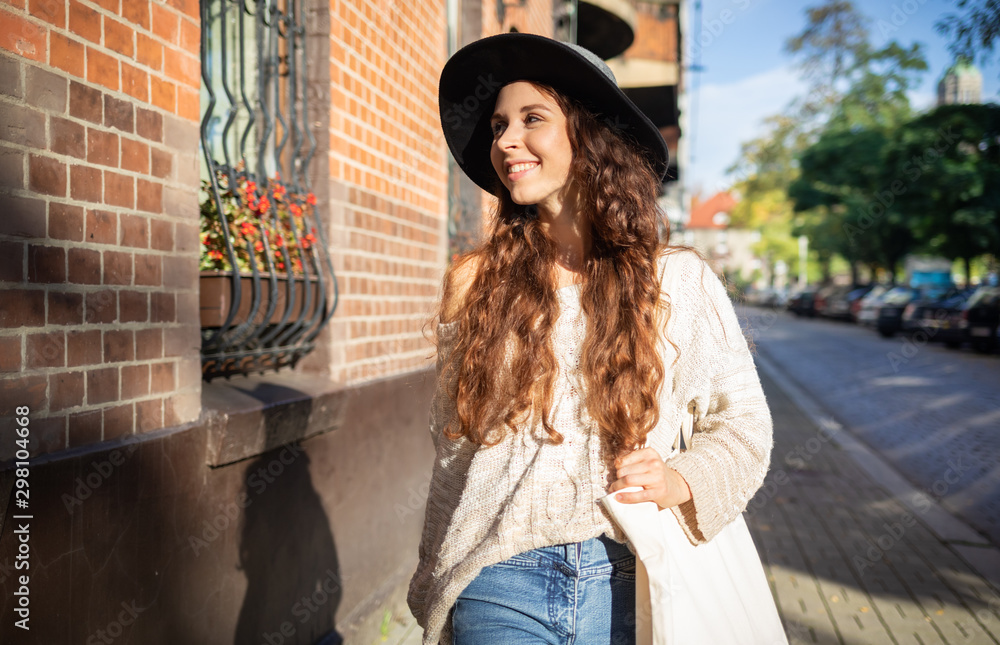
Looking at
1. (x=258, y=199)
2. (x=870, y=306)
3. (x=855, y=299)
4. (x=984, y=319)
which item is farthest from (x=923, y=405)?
(x=855, y=299)

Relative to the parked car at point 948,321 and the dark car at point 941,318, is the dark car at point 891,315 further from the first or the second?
the parked car at point 948,321

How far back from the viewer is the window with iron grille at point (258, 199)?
278 cm

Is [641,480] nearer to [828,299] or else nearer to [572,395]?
[572,395]

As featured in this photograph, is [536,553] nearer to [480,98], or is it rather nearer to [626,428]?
[626,428]

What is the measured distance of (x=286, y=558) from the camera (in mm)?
2986

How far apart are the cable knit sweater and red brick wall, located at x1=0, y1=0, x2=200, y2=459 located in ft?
3.46

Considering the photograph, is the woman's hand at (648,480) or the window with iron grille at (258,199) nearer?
the woman's hand at (648,480)

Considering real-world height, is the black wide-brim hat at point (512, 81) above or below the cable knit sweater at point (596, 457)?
above

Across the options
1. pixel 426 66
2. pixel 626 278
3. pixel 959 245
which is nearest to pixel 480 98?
pixel 626 278

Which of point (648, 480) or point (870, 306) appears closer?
point (648, 480)

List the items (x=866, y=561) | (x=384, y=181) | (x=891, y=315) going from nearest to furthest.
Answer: (x=384, y=181), (x=866, y=561), (x=891, y=315)

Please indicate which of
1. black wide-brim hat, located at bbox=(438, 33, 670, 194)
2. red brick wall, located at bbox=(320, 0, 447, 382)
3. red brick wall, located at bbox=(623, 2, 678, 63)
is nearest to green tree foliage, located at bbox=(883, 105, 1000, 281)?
red brick wall, located at bbox=(623, 2, 678, 63)

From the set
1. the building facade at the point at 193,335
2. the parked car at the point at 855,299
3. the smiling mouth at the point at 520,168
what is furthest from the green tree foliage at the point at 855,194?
the smiling mouth at the point at 520,168

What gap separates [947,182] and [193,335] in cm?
2131
